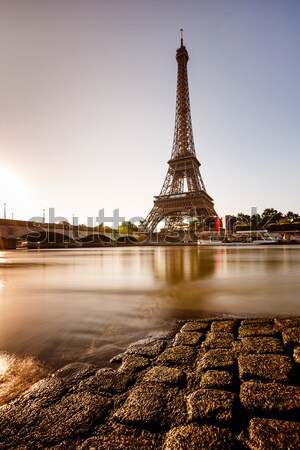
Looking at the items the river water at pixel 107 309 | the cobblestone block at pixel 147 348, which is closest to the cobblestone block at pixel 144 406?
the cobblestone block at pixel 147 348

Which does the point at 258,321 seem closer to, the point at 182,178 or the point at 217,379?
the point at 217,379

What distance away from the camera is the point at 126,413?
1560 millimetres

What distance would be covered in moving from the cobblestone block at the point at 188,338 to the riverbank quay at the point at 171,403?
13 cm

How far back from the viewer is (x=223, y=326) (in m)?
3.14

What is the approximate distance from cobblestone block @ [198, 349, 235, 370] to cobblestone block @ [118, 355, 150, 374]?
490 mm

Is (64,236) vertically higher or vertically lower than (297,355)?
higher

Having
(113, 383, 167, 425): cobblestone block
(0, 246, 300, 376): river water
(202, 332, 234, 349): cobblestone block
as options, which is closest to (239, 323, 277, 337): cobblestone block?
(202, 332, 234, 349): cobblestone block

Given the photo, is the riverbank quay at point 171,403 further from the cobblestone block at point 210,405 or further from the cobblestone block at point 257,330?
the cobblestone block at point 257,330

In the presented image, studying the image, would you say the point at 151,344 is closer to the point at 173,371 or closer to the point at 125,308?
the point at 173,371

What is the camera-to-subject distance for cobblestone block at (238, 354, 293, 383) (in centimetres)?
191

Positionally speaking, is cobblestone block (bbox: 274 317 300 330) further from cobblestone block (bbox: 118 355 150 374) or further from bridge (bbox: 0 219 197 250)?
bridge (bbox: 0 219 197 250)

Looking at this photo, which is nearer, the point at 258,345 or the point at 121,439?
the point at 121,439

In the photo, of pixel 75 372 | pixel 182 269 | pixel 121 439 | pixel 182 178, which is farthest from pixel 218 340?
pixel 182 178

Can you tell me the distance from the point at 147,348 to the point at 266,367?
45.0 inches
